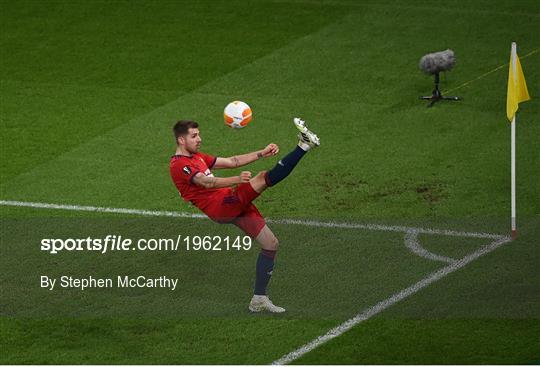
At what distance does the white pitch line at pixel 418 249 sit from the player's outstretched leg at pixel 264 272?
252 cm

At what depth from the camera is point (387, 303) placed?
15047 millimetres

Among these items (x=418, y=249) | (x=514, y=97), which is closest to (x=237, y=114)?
(x=418, y=249)

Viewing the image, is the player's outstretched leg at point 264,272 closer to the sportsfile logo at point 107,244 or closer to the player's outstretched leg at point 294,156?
the player's outstretched leg at point 294,156

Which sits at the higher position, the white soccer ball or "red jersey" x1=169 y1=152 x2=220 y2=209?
the white soccer ball

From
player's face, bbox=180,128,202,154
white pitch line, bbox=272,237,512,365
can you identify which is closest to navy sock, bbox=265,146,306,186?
player's face, bbox=180,128,202,154

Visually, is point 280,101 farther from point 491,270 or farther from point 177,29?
point 491,270

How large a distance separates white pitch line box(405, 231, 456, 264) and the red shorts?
269 centimetres

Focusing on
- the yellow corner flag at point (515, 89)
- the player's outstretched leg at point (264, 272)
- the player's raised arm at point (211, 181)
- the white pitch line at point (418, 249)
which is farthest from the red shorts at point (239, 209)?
the yellow corner flag at point (515, 89)

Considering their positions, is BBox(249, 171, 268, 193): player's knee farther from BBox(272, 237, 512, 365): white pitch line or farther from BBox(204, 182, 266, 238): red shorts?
BBox(272, 237, 512, 365): white pitch line

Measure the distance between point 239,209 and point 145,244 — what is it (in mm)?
2736

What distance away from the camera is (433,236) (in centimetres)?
1716

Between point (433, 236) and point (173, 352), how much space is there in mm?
4794

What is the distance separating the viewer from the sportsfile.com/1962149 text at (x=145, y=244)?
17.1m

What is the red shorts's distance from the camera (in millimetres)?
14773
